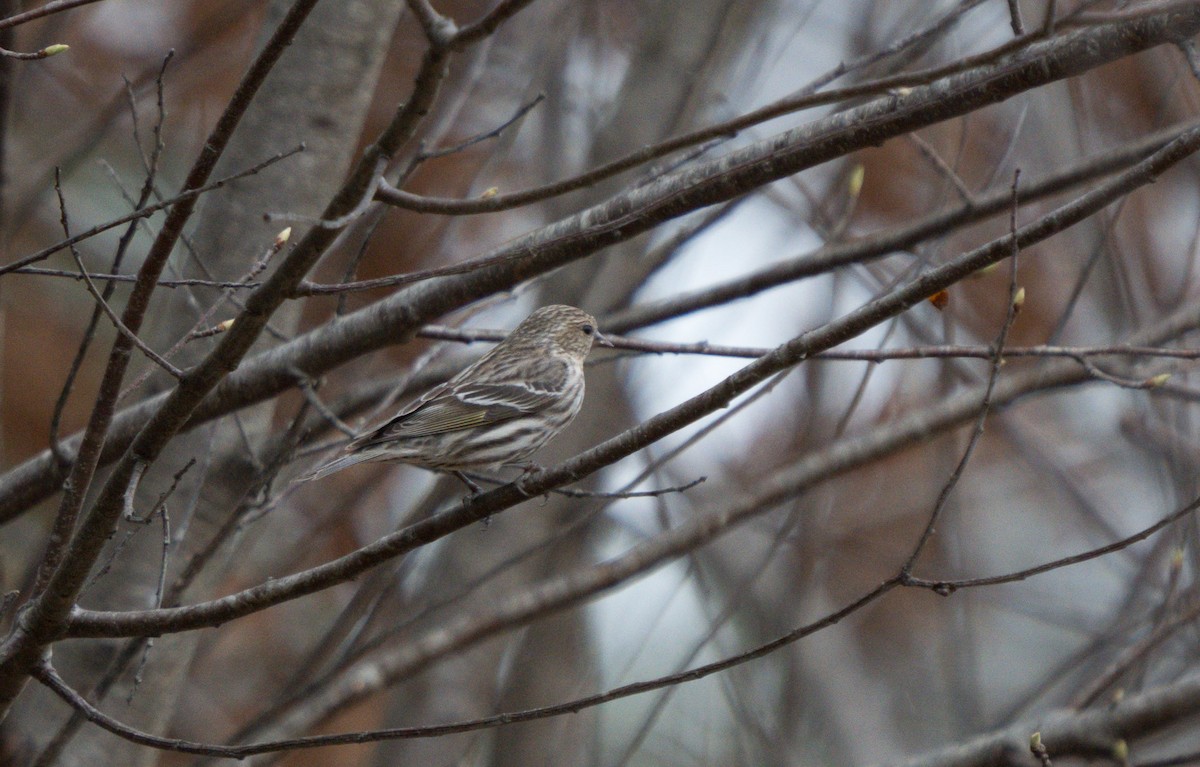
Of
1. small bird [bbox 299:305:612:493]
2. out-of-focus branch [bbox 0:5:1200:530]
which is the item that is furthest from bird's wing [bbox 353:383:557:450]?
out-of-focus branch [bbox 0:5:1200:530]

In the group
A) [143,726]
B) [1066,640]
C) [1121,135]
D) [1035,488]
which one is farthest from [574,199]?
[1066,640]

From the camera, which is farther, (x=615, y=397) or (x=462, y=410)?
(x=615, y=397)

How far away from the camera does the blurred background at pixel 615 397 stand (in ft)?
16.5

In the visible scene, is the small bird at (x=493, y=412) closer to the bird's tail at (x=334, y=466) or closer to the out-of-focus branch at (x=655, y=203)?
the bird's tail at (x=334, y=466)

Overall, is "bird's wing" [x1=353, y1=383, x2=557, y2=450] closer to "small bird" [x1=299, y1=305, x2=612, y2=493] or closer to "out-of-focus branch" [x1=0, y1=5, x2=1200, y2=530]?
"small bird" [x1=299, y1=305, x2=612, y2=493]

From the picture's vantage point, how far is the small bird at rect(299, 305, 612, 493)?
15.1 feet

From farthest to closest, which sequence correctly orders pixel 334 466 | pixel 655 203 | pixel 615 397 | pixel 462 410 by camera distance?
pixel 615 397 → pixel 462 410 → pixel 334 466 → pixel 655 203

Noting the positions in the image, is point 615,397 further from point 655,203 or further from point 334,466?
point 655,203

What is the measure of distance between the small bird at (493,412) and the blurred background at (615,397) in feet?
0.58

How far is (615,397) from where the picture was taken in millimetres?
7973

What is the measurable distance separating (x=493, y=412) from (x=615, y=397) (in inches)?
120

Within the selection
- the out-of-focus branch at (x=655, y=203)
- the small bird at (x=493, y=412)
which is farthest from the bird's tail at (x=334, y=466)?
the out-of-focus branch at (x=655, y=203)

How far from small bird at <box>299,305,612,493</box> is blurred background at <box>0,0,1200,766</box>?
7.0 inches

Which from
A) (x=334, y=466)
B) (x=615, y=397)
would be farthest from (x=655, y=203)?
(x=615, y=397)
